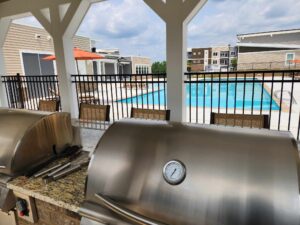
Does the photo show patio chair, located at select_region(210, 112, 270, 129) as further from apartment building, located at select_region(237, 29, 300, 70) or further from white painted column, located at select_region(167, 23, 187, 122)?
apartment building, located at select_region(237, 29, 300, 70)

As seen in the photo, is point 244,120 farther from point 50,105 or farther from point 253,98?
point 50,105

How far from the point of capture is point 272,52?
15.7 meters

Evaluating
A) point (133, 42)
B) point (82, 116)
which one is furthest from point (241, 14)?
point (82, 116)

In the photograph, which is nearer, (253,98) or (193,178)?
(193,178)

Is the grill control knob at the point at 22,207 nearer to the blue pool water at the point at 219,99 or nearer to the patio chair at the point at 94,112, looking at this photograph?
the patio chair at the point at 94,112

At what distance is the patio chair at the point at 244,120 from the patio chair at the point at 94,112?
1.30 m

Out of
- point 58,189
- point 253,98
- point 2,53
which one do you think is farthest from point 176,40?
point 2,53

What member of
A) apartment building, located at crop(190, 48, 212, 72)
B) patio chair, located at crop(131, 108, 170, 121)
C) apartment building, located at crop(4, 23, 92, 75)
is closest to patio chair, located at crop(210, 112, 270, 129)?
patio chair, located at crop(131, 108, 170, 121)

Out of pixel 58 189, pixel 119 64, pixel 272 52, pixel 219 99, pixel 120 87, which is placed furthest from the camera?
pixel 272 52

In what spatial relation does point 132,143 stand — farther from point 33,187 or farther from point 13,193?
point 13,193

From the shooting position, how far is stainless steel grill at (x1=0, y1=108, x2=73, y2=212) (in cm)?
128

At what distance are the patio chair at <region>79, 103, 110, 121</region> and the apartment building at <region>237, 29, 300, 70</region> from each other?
15309 millimetres

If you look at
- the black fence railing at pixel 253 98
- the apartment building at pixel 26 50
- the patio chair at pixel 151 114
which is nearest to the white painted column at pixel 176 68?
the black fence railing at pixel 253 98

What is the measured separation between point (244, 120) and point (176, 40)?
183 centimetres
